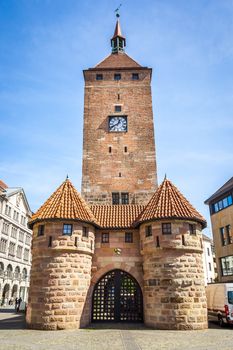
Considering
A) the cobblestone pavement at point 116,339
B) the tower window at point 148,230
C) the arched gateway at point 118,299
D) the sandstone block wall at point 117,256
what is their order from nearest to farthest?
the cobblestone pavement at point 116,339, the tower window at point 148,230, the arched gateway at point 118,299, the sandstone block wall at point 117,256

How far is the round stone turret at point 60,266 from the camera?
47.0ft

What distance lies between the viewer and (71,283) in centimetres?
1495

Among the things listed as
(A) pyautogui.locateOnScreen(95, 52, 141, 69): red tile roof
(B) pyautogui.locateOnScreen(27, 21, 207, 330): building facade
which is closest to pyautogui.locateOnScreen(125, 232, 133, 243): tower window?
(B) pyautogui.locateOnScreen(27, 21, 207, 330): building facade

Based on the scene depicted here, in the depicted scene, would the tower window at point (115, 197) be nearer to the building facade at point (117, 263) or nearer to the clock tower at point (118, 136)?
the clock tower at point (118, 136)

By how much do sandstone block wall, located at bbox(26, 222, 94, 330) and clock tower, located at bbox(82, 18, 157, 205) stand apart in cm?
644

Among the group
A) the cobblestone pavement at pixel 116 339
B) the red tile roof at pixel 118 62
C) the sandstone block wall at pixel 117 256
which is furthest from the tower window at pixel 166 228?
the red tile roof at pixel 118 62

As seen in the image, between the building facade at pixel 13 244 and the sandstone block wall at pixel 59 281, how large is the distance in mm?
26496

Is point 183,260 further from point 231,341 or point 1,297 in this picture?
point 1,297

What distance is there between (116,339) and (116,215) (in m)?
8.12

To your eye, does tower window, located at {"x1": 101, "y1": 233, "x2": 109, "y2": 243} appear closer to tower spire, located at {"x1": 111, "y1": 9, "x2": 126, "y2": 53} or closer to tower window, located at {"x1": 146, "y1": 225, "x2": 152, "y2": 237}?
tower window, located at {"x1": 146, "y1": 225, "x2": 152, "y2": 237}

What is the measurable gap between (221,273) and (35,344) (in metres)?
22.3

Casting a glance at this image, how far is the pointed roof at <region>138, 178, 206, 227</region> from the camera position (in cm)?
1573

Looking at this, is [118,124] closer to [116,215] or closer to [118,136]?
[118,136]

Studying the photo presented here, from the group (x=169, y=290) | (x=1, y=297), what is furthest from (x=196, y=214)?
(x=1, y=297)
